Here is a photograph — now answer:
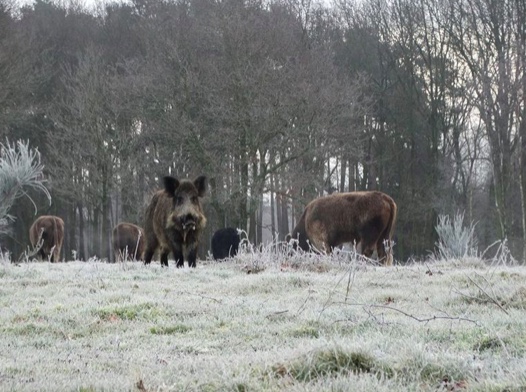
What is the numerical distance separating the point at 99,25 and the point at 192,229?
2985 centimetres

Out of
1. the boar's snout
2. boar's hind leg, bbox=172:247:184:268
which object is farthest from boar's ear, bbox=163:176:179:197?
boar's hind leg, bbox=172:247:184:268

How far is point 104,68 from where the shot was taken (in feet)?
120

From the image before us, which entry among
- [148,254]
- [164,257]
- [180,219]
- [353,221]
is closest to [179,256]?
[180,219]

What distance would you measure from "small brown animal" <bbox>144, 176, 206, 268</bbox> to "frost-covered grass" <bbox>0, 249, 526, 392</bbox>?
2065 mm

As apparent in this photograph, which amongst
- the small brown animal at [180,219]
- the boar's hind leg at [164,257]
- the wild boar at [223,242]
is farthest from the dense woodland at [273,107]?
the small brown animal at [180,219]

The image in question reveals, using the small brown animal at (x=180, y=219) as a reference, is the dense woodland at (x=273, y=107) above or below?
above

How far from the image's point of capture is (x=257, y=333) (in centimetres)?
639

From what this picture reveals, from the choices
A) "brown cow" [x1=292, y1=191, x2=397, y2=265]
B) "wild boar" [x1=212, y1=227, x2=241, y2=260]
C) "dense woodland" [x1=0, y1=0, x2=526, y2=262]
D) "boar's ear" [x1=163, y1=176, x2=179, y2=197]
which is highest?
"dense woodland" [x1=0, y1=0, x2=526, y2=262]

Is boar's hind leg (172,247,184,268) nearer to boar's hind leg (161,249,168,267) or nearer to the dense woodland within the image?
boar's hind leg (161,249,168,267)

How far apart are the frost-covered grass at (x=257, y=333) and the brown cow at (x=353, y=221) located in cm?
643

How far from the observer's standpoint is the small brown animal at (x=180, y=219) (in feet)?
44.4

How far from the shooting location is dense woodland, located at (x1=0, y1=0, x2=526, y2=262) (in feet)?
93.2

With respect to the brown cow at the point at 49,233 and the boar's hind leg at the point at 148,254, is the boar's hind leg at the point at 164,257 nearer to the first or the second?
the boar's hind leg at the point at 148,254

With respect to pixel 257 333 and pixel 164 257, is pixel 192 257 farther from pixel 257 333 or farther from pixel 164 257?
pixel 257 333
